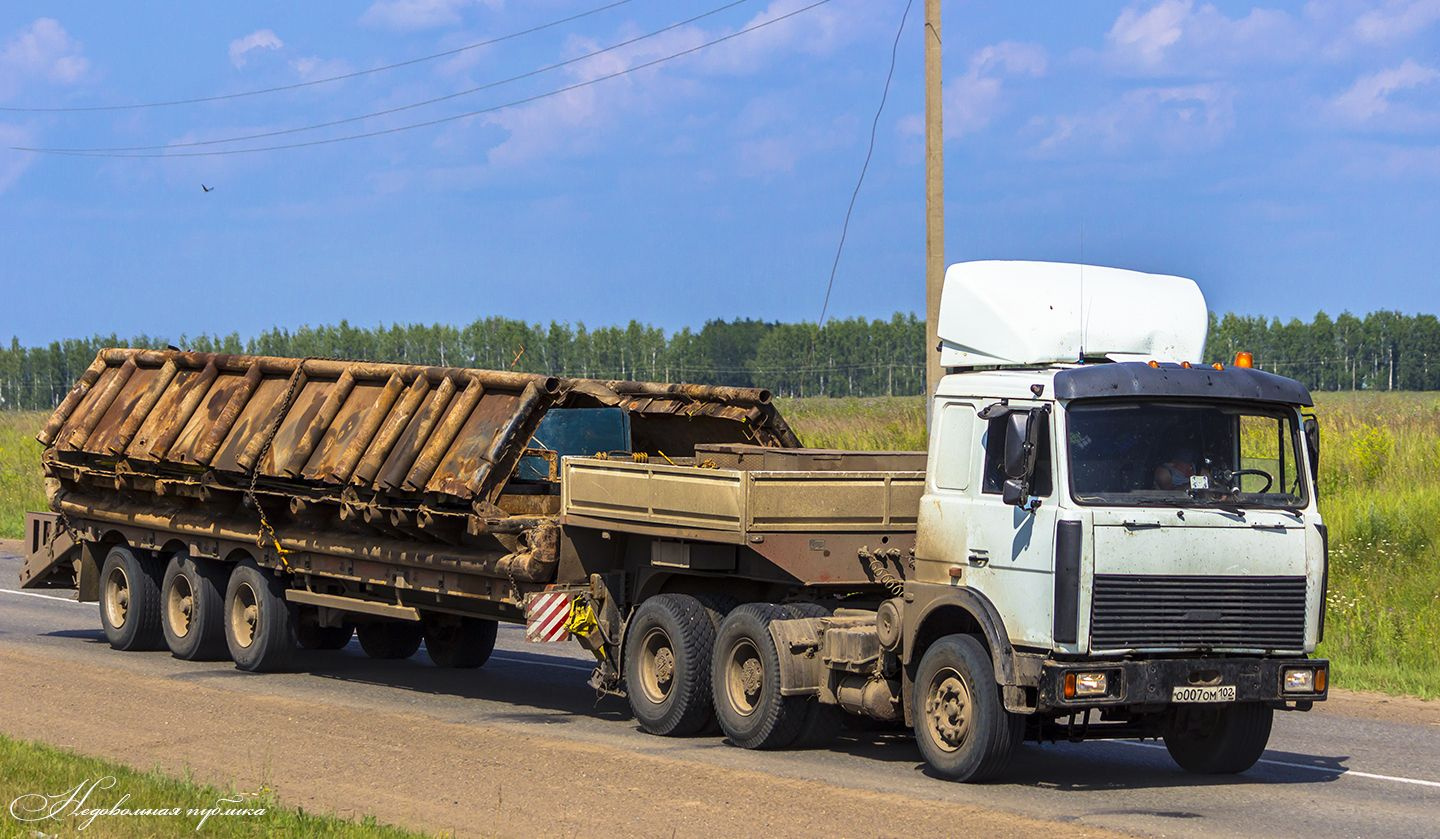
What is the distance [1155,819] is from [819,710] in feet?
9.93

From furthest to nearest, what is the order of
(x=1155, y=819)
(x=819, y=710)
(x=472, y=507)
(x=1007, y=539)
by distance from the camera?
1. (x=472, y=507)
2. (x=819, y=710)
3. (x=1007, y=539)
4. (x=1155, y=819)

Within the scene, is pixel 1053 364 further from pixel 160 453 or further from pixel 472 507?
pixel 160 453

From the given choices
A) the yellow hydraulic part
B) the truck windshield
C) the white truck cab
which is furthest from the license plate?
the yellow hydraulic part

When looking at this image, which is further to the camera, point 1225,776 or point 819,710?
point 819,710

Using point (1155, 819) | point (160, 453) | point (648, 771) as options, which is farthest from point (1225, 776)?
point (160, 453)

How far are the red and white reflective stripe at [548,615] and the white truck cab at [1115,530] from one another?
332cm

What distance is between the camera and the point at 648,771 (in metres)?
11.1

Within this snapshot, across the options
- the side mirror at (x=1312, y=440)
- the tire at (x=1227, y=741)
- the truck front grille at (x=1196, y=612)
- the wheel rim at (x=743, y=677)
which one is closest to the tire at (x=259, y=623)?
the wheel rim at (x=743, y=677)

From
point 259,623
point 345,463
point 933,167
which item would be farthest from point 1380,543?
point 259,623

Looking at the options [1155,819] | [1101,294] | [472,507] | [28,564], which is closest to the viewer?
[1155,819]

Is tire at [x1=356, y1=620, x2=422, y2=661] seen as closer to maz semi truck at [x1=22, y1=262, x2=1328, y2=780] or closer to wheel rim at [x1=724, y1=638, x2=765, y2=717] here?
maz semi truck at [x1=22, y1=262, x2=1328, y2=780]

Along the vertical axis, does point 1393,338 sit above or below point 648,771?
above

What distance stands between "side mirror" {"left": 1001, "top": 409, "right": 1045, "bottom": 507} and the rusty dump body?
4.52 m

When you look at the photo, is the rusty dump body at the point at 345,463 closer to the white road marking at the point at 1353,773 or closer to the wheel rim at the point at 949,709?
the wheel rim at the point at 949,709
